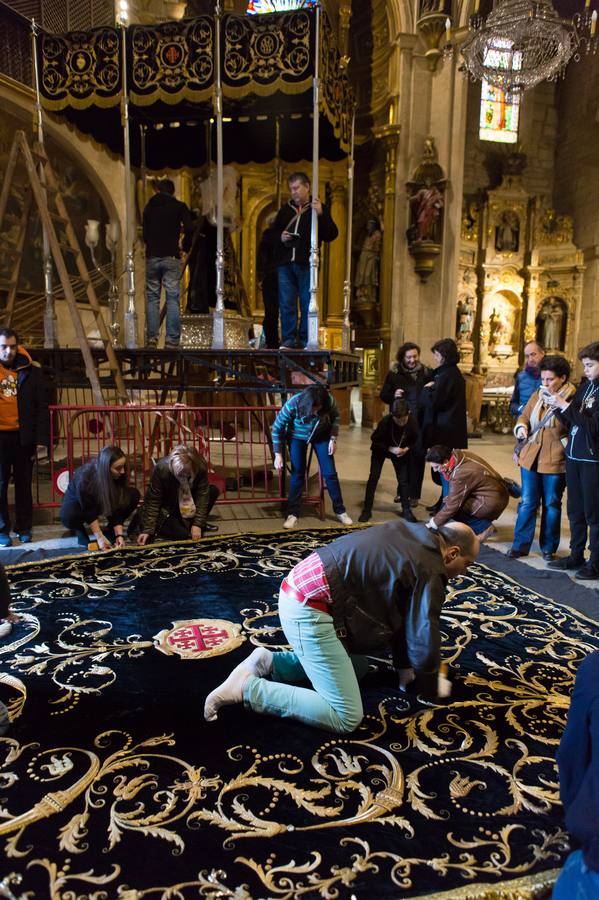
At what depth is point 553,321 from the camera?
18.5 meters

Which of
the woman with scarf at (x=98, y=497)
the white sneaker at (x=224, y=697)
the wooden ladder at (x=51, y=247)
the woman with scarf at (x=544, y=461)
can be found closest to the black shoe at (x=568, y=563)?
the woman with scarf at (x=544, y=461)

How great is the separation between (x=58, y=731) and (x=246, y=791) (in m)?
0.88

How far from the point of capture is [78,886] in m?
1.72

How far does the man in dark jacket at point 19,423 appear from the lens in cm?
496

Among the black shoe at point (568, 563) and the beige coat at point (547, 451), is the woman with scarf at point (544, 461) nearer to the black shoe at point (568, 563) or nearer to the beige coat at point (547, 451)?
the beige coat at point (547, 451)

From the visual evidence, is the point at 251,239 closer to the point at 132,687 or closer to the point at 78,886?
the point at 132,687

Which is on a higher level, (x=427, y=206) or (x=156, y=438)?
(x=427, y=206)

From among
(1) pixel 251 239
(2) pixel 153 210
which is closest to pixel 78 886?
(2) pixel 153 210

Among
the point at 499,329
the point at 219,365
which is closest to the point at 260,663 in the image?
the point at 219,365

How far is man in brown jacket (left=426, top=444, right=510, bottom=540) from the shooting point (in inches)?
181

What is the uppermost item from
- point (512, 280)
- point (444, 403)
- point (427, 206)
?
point (427, 206)

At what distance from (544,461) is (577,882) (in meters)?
3.57

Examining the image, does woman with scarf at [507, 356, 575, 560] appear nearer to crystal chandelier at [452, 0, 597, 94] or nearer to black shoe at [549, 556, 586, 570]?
black shoe at [549, 556, 586, 570]

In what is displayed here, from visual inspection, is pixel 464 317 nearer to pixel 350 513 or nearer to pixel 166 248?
pixel 166 248
